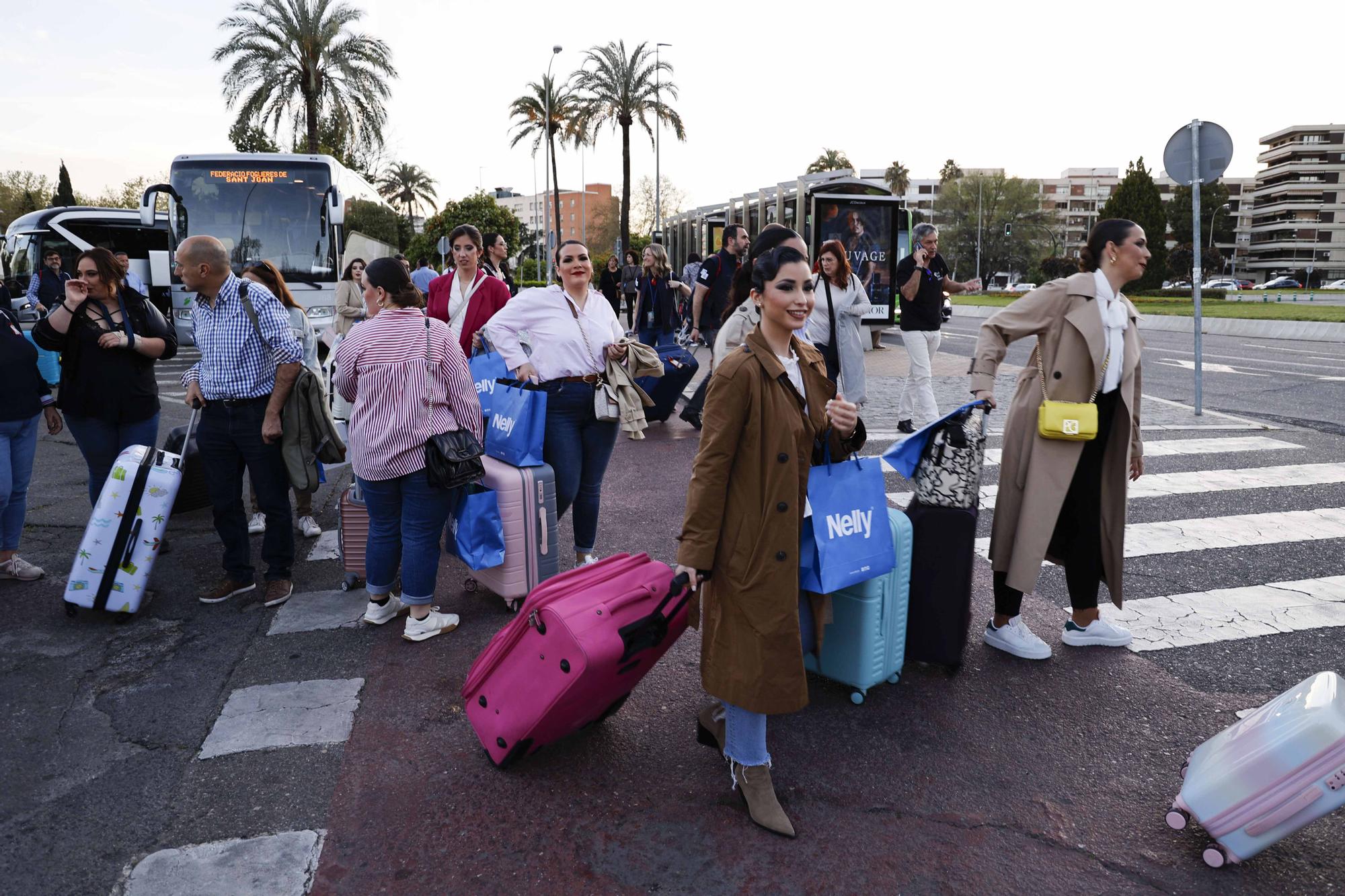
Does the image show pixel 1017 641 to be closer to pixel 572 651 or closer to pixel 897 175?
pixel 572 651

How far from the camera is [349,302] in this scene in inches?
369

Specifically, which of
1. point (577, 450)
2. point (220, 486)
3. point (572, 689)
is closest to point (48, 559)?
point (220, 486)

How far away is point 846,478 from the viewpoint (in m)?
3.01

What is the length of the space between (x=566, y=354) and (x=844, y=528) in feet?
7.08

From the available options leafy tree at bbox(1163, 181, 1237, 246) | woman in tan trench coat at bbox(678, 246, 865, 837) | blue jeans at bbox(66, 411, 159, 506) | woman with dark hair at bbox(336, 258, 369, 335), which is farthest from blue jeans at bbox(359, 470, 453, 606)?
leafy tree at bbox(1163, 181, 1237, 246)

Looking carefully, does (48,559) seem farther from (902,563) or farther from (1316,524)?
(1316,524)

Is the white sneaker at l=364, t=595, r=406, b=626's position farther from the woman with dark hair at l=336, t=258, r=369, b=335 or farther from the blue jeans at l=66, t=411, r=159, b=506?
the woman with dark hair at l=336, t=258, r=369, b=335

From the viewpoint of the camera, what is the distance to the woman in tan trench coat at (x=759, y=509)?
106 inches

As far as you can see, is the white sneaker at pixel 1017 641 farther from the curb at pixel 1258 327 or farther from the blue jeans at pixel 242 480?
the curb at pixel 1258 327

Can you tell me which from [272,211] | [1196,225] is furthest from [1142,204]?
[272,211]

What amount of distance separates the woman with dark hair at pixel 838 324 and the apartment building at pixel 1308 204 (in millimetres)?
135238

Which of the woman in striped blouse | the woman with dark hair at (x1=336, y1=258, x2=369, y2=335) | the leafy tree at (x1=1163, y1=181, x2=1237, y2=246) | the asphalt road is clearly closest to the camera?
the asphalt road

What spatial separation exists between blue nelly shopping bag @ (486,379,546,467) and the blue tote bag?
0.77 ft

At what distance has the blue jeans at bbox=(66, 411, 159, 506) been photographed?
5.12 meters
